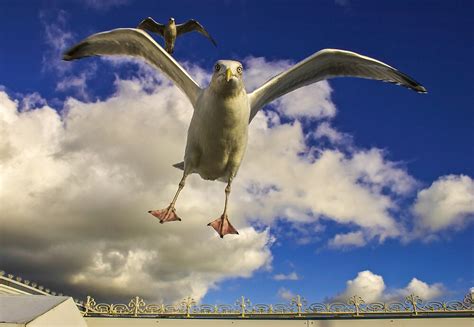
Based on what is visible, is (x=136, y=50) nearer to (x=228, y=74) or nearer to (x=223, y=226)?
(x=228, y=74)

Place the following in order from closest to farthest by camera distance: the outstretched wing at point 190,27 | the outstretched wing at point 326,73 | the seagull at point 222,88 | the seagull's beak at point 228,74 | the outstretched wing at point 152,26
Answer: the seagull's beak at point 228,74, the seagull at point 222,88, the outstretched wing at point 326,73, the outstretched wing at point 152,26, the outstretched wing at point 190,27

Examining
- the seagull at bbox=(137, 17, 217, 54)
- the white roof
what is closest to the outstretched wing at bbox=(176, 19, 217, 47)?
the seagull at bbox=(137, 17, 217, 54)

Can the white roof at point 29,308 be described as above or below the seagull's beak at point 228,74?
below

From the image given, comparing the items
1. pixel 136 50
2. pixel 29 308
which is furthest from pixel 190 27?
pixel 29 308

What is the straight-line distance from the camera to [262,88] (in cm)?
667

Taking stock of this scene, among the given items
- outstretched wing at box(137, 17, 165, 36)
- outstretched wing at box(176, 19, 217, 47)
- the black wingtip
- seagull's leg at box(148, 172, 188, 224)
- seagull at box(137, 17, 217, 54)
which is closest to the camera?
seagull's leg at box(148, 172, 188, 224)

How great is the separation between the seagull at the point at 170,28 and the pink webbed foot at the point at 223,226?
358 centimetres

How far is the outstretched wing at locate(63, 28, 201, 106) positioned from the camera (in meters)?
6.96

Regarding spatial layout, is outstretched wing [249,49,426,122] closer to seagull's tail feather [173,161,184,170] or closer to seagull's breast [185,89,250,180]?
seagull's breast [185,89,250,180]

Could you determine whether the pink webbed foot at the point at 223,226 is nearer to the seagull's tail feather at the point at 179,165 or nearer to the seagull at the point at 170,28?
the seagull's tail feather at the point at 179,165

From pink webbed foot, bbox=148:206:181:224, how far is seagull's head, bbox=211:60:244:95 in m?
2.03

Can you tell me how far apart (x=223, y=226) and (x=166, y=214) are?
2.81ft

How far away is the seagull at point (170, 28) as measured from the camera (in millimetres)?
8820

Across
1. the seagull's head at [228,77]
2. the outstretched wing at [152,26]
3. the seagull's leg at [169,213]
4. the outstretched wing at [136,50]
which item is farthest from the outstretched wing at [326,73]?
the outstretched wing at [152,26]
